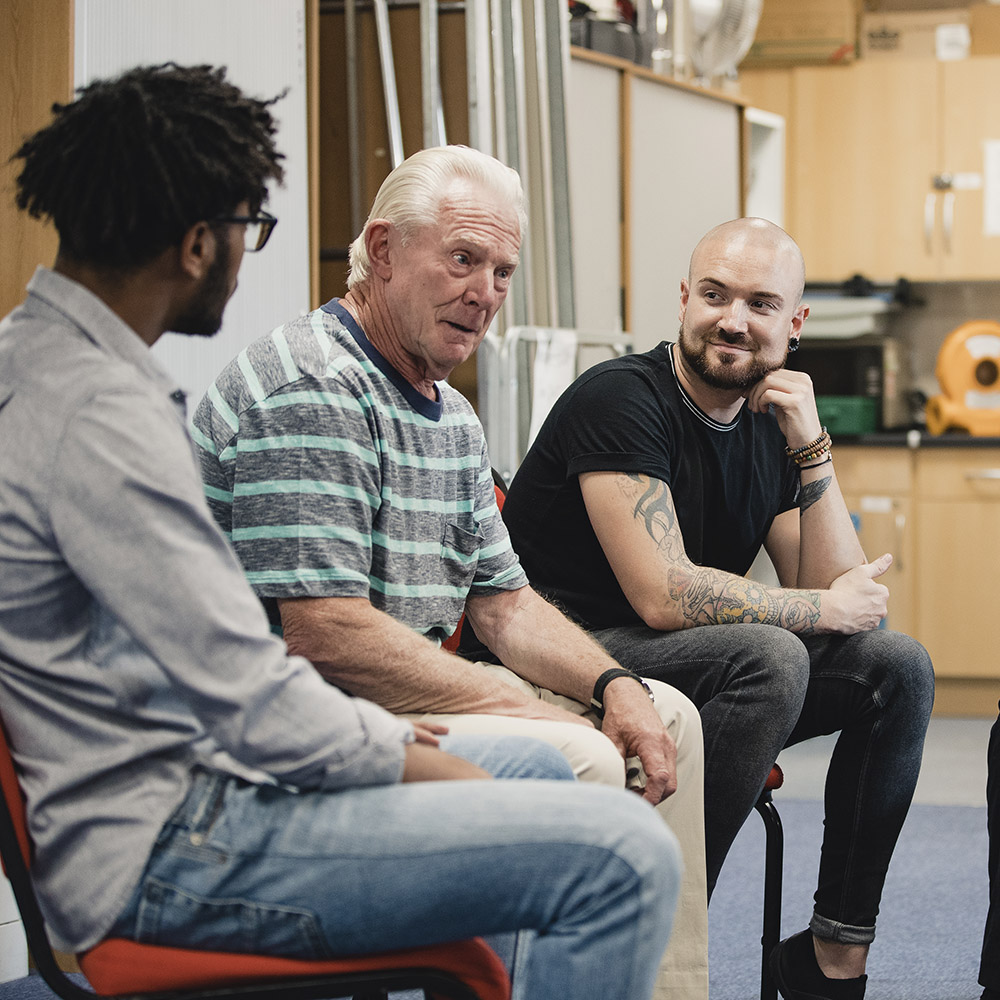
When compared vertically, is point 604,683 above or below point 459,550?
below

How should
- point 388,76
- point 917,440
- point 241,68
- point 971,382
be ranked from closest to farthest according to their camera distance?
point 241,68 → point 388,76 → point 917,440 → point 971,382

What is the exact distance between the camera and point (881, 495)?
433 cm

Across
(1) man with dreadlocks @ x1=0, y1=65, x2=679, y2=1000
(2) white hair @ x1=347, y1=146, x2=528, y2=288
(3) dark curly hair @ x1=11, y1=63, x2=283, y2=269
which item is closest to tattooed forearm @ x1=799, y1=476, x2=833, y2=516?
(2) white hair @ x1=347, y1=146, x2=528, y2=288

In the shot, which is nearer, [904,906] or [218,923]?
[218,923]

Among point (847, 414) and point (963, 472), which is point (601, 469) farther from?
point (963, 472)

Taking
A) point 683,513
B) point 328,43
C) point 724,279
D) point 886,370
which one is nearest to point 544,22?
point 328,43

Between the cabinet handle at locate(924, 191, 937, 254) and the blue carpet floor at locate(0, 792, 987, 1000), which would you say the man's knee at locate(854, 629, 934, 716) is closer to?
the blue carpet floor at locate(0, 792, 987, 1000)

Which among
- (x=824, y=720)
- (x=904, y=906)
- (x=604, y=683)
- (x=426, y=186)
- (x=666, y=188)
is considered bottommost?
(x=904, y=906)

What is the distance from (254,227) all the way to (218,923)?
0.54m

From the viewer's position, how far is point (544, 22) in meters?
3.01

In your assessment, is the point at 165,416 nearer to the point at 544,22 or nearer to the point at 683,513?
the point at 683,513

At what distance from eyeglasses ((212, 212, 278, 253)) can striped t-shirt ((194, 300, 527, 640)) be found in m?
0.30

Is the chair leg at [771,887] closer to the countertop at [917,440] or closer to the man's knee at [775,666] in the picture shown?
the man's knee at [775,666]

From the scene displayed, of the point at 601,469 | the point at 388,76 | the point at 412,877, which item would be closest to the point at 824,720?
the point at 601,469
